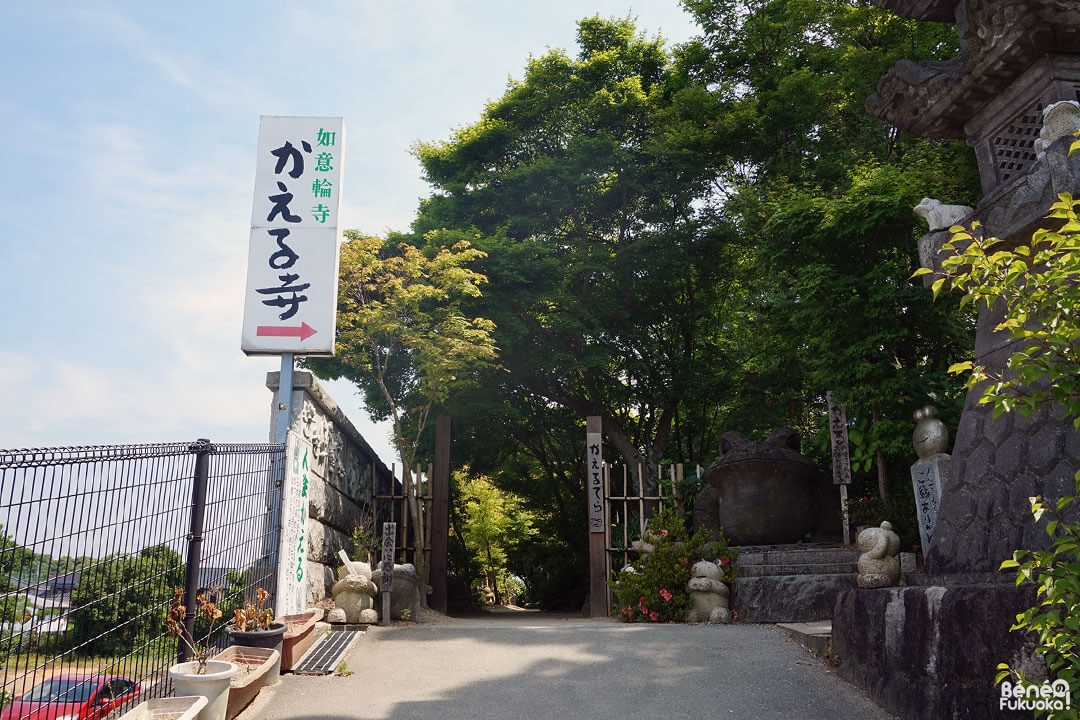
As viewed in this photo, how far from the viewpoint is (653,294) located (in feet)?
50.0

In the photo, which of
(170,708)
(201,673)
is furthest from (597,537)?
(170,708)

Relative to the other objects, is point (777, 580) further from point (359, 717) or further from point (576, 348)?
point (576, 348)

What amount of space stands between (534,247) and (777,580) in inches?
292

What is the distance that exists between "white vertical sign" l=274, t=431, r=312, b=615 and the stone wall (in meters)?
0.23

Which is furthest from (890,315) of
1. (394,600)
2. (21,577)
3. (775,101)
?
(21,577)

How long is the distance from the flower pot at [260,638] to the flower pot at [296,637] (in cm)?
21

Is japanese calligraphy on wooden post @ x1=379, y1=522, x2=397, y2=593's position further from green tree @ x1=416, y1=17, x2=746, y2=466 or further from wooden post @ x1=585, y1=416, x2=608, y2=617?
green tree @ x1=416, y1=17, x2=746, y2=466

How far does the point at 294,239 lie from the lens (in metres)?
7.04

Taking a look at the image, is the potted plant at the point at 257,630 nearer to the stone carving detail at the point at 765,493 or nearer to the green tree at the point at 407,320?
the green tree at the point at 407,320

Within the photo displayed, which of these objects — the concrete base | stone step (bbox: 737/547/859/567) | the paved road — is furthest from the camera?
stone step (bbox: 737/547/859/567)

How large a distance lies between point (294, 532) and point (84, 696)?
2852 millimetres

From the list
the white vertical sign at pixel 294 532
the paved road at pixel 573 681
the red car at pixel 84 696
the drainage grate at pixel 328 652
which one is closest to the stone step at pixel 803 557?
the paved road at pixel 573 681

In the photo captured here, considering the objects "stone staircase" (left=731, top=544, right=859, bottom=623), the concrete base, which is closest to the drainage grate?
the concrete base

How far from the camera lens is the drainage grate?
559 centimetres
